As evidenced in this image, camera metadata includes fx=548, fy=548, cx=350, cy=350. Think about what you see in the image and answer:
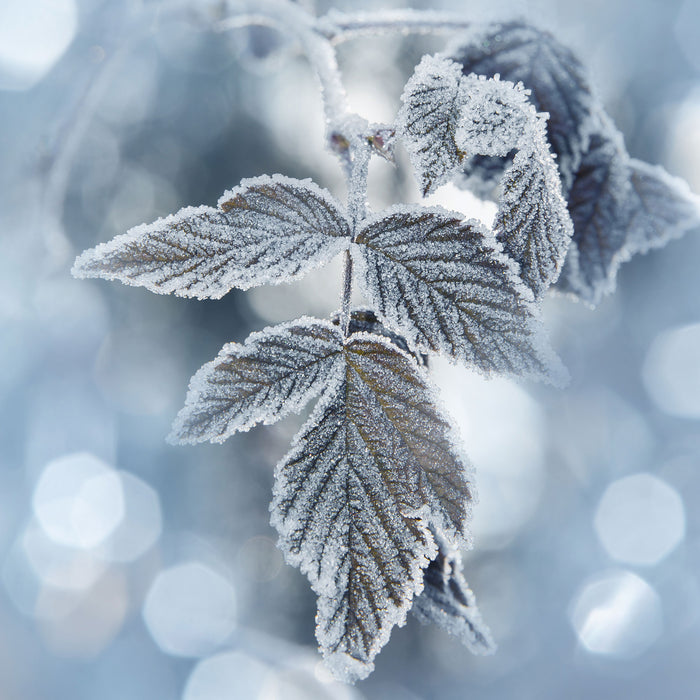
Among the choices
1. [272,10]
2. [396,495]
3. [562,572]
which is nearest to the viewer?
[396,495]

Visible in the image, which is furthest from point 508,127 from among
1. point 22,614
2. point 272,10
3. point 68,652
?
point 68,652

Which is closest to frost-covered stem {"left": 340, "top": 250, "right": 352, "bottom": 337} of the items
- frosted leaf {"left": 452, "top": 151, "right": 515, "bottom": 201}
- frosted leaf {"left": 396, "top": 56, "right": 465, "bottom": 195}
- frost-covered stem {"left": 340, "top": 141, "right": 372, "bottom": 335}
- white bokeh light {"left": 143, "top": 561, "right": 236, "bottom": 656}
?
frost-covered stem {"left": 340, "top": 141, "right": 372, "bottom": 335}

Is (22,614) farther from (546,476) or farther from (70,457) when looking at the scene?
(546,476)

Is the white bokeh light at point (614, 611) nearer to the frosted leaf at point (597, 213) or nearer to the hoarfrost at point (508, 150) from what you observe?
the frosted leaf at point (597, 213)

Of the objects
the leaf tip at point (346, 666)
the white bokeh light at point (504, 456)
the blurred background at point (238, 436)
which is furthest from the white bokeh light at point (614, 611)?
the leaf tip at point (346, 666)

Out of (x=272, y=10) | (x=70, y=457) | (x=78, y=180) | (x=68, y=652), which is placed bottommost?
(x=68, y=652)

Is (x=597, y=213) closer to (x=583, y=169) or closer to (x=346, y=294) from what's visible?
(x=583, y=169)

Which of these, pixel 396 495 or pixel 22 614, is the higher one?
pixel 396 495
